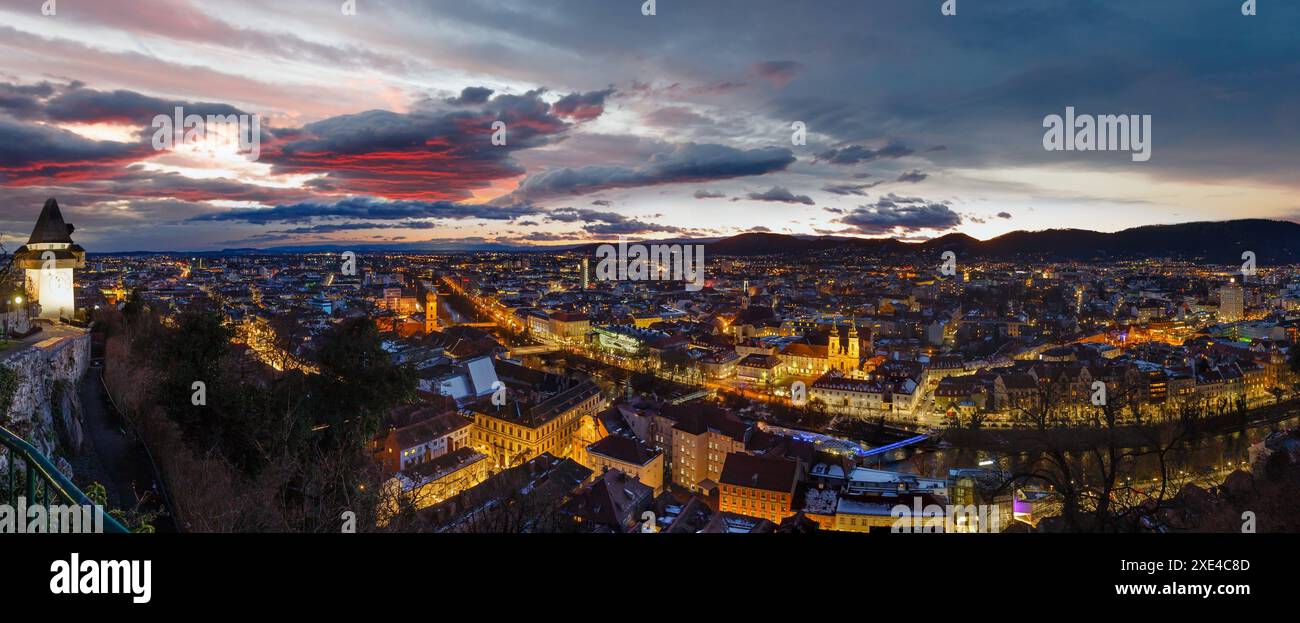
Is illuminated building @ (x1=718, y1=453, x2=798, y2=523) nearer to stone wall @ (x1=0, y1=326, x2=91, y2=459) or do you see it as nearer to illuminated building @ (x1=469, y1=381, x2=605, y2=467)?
illuminated building @ (x1=469, y1=381, x2=605, y2=467)

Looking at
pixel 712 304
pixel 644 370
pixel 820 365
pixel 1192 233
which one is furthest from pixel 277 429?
pixel 1192 233

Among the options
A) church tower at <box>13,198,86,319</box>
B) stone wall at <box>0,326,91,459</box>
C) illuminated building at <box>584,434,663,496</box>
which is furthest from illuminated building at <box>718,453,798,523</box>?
church tower at <box>13,198,86,319</box>

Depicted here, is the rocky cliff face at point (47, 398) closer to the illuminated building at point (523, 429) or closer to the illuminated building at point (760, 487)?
the illuminated building at point (523, 429)
